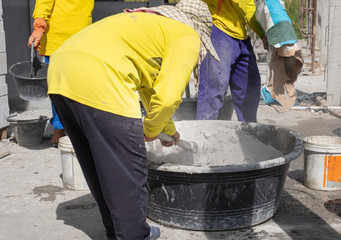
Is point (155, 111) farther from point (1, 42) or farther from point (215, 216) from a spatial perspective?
point (1, 42)

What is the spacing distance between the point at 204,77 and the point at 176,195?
1.63 meters

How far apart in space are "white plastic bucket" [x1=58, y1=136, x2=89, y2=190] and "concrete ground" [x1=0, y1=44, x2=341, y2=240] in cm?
7

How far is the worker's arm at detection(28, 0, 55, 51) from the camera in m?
5.27

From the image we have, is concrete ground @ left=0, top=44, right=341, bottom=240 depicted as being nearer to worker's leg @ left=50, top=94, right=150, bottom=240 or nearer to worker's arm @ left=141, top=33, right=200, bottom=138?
worker's leg @ left=50, top=94, right=150, bottom=240

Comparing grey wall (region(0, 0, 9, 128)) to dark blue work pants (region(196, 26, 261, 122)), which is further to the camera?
grey wall (region(0, 0, 9, 128))

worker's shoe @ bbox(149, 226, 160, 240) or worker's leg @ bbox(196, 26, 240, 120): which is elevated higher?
worker's leg @ bbox(196, 26, 240, 120)

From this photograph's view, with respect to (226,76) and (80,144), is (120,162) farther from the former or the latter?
(226,76)

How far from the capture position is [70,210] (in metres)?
4.00

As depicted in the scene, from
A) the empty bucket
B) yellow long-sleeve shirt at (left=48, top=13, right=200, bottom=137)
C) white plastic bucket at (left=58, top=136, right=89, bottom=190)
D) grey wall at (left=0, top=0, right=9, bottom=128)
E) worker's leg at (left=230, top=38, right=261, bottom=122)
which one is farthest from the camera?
Result: grey wall at (left=0, top=0, right=9, bottom=128)

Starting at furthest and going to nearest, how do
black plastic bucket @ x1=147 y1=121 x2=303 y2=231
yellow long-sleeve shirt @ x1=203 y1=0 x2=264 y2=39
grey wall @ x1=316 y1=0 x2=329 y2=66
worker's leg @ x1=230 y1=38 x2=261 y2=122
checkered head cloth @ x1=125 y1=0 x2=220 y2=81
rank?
1. grey wall @ x1=316 y1=0 x2=329 y2=66
2. worker's leg @ x1=230 y1=38 x2=261 y2=122
3. yellow long-sleeve shirt @ x1=203 y1=0 x2=264 y2=39
4. black plastic bucket @ x1=147 y1=121 x2=303 y2=231
5. checkered head cloth @ x1=125 y1=0 x2=220 y2=81

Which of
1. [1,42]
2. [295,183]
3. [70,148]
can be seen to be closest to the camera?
[70,148]

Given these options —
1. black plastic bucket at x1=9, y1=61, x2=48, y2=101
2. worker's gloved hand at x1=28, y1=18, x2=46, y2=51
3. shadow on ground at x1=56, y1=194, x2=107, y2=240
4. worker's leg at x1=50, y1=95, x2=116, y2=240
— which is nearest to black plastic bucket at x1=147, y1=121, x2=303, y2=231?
shadow on ground at x1=56, y1=194, x2=107, y2=240

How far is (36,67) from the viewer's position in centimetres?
544

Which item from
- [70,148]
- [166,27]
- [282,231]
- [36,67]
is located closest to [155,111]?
[166,27]
